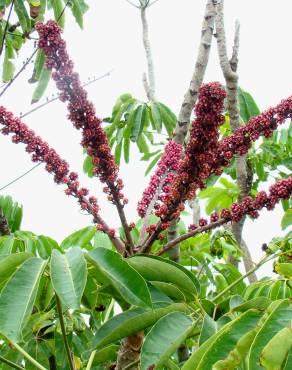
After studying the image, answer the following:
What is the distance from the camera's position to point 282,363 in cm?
109

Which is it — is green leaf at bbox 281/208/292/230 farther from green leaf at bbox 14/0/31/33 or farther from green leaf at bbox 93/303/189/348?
green leaf at bbox 14/0/31/33

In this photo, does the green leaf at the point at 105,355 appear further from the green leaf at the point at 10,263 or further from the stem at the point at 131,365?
the green leaf at the point at 10,263

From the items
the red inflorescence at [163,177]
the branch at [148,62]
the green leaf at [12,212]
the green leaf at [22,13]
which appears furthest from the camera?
the branch at [148,62]

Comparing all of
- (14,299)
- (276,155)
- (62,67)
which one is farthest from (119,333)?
(276,155)

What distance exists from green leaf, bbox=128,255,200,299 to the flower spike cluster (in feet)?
0.78

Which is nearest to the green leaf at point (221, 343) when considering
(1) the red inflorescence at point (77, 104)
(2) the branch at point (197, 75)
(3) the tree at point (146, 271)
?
(3) the tree at point (146, 271)

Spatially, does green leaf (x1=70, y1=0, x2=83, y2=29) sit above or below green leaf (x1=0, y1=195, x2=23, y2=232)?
above

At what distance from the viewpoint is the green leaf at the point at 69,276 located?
1.17 meters

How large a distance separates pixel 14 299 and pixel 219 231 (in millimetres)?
1167

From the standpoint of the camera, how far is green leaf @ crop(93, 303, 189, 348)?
1.38 m

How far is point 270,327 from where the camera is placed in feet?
3.84

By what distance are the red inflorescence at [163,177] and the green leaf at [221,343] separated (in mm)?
574

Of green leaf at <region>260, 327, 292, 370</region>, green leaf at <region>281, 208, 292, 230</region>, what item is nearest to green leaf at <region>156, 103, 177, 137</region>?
green leaf at <region>281, 208, 292, 230</region>

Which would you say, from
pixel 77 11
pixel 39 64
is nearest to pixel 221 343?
pixel 39 64
